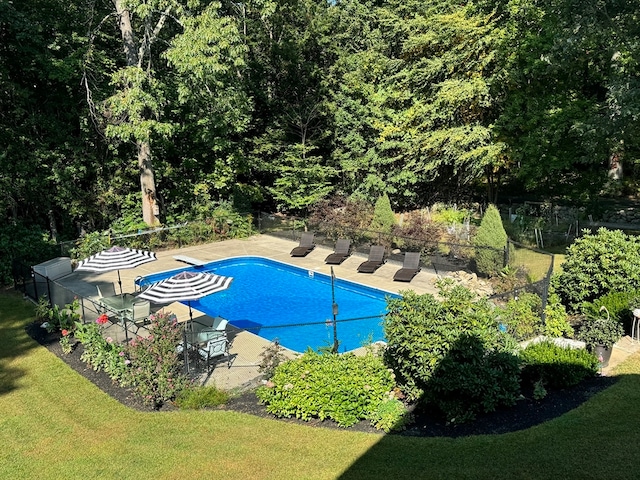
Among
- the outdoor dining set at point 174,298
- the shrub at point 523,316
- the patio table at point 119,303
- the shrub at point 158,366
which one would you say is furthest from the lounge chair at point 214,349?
the shrub at point 523,316

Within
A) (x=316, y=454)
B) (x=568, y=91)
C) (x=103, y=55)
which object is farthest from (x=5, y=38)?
(x=568, y=91)

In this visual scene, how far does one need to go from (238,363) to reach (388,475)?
4.57 metres

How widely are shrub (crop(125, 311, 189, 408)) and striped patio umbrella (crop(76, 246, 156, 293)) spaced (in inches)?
163

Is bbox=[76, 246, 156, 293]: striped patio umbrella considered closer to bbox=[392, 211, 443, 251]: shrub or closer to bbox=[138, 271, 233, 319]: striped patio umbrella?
bbox=[138, 271, 233, 319]: striped patio umbrella

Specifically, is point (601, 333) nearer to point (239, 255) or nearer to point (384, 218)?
point (384, 218)

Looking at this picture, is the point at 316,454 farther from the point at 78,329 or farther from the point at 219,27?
the point at 219,27

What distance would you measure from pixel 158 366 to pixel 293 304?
7490mm

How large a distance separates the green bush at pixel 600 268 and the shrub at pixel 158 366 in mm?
8212

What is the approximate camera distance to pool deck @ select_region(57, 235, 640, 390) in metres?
8.84

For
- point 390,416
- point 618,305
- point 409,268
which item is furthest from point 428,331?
point 409,268

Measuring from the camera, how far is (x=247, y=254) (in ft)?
64.0

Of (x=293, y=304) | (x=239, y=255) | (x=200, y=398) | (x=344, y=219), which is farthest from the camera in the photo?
(x=344, y=219)

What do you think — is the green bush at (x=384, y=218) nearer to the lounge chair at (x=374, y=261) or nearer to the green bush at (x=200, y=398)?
the lounge chair at (x=374, y=261)

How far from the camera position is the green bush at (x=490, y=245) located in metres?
13.9
